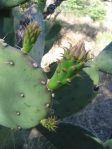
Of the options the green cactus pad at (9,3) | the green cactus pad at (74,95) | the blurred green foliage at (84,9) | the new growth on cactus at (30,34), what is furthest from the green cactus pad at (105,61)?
the blurred green foliage at (84,9)

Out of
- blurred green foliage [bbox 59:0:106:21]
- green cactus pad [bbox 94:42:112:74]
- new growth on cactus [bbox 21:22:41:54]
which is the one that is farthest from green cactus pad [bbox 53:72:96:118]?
blurred green foliage [bbox 59:0:106:21]

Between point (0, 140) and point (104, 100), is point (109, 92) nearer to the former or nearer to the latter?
point (104, 100)

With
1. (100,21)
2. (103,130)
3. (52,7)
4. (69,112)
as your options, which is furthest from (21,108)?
(100,21)

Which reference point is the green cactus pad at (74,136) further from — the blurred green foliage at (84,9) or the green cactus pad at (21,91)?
the blurred green foliage at (84,9)

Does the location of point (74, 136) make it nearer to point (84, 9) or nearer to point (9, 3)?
point (9, 3)

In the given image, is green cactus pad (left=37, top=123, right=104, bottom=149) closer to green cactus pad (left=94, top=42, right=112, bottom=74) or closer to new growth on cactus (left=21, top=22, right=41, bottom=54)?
green cactus pad (left=94, top=42, right=112, bottom=74)

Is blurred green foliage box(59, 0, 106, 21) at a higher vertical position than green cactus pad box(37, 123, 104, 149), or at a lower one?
lower
